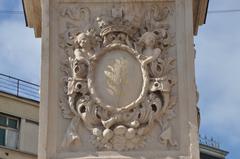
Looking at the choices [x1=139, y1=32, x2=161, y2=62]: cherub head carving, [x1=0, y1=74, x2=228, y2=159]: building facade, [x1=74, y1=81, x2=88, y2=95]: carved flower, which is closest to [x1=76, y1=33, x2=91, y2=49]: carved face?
[x1=74, y1=81, x2=88, y2=95]: carved flower

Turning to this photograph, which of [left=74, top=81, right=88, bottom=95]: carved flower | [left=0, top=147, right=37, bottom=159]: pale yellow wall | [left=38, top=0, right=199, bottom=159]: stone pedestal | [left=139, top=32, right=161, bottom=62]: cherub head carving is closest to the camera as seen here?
[left=38, top=0, right=199, bottom=159]: stone pedestal

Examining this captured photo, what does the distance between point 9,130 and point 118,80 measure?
22.6 metres

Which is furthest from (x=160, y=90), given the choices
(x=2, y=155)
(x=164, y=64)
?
(x=2, y=155)

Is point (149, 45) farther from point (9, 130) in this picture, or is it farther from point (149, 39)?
point (9, 130)

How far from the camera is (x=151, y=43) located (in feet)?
34.3

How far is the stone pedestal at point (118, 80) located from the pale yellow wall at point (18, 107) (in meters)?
21.8

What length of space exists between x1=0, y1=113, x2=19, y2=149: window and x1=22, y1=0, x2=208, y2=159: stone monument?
2184cm

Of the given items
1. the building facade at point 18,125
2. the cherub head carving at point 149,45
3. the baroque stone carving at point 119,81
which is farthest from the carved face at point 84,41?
the building facade at point 18,125

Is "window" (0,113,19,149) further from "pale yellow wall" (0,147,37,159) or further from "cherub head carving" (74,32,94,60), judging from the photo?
"cherub head carving" (74,32,94,60)

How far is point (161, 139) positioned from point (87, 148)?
2.89 feet

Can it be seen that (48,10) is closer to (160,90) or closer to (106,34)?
(106,34)

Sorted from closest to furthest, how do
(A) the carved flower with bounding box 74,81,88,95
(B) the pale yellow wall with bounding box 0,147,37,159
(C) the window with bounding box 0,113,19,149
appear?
(A) the carved flower with bounding box 74,81,88,95, (B) the pale yellow wall with bounding box 0,147,37,159, (C) the window with bounding box 0,113,19,149

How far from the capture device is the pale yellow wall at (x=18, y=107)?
106ft

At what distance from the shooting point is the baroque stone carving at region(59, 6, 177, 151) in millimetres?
10070
